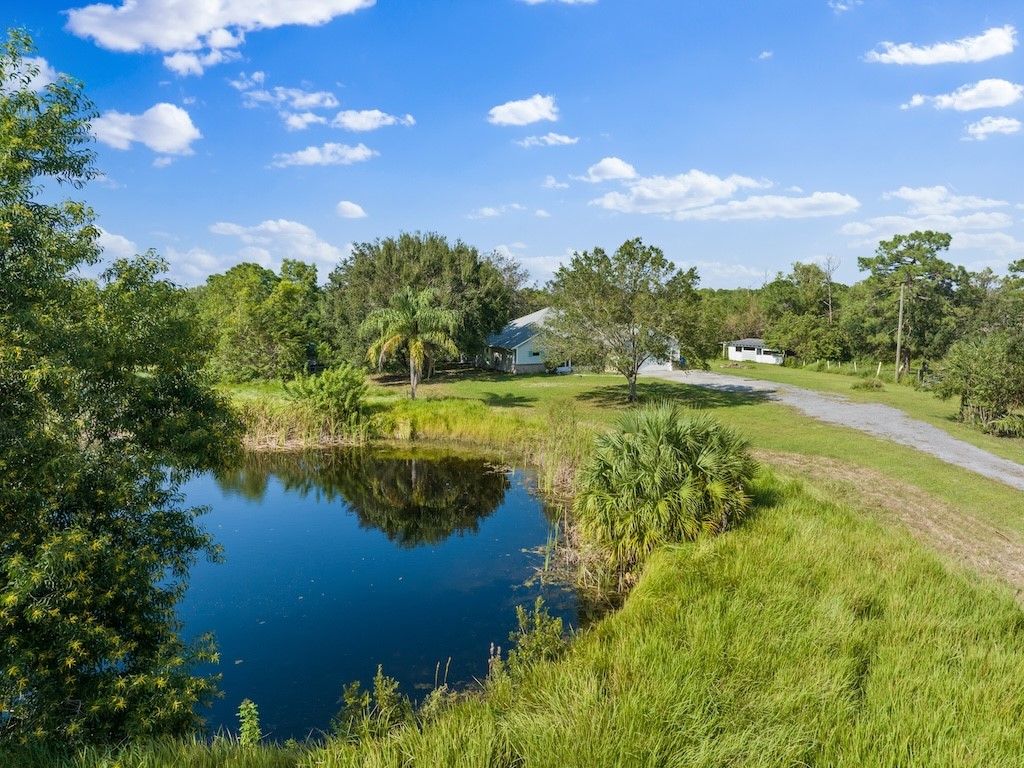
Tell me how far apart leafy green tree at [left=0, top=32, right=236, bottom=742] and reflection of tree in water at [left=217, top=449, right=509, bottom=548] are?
23.0 ft

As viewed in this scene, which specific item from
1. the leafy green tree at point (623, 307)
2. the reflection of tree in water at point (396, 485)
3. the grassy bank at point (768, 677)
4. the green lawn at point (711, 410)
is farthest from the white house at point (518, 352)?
the grassy bank at point (768, 677)

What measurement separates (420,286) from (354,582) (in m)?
31.5

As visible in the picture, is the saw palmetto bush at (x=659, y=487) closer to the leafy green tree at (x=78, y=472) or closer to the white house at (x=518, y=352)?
the leafy green tree at (x=78, y=472)

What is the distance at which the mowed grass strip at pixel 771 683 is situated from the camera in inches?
182

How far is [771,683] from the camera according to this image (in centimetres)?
545

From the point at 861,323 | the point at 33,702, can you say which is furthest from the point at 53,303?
the point at 861,323

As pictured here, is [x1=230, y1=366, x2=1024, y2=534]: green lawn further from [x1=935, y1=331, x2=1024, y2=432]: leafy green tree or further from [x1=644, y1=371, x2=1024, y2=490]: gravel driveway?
[x1=935, y1=331, x2=1024, y2=432]: leafy green tree

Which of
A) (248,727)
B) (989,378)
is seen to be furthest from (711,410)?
(248,727)

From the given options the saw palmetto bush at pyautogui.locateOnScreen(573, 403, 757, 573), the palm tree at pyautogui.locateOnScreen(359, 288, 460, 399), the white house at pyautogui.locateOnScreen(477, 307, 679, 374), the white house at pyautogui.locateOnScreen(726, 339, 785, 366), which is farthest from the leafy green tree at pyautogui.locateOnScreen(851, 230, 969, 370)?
the saw palmetto bush at pyautogui.locateOnScreen(573, 403, 757, 573)

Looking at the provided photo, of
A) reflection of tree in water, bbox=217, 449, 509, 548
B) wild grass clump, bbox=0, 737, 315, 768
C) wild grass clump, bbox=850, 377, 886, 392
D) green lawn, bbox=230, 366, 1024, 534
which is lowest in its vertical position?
reflection of tree in water, bbox=217, 449, 509, 548

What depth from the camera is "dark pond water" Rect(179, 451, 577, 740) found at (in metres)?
8.10

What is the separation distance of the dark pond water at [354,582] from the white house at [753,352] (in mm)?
48662

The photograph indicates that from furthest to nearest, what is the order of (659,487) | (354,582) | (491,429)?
1. (491,429)
2. (354,582)
3. (659,487)

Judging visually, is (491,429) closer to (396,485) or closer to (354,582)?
(396,485)
